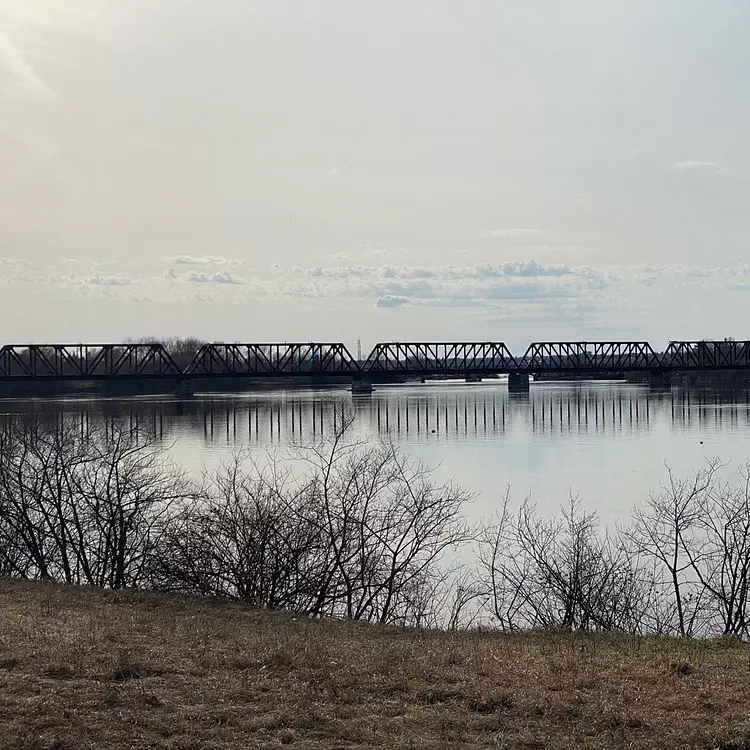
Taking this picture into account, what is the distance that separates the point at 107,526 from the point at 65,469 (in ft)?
6.68

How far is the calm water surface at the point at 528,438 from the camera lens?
3159 cm

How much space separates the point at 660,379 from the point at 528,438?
92.2 m

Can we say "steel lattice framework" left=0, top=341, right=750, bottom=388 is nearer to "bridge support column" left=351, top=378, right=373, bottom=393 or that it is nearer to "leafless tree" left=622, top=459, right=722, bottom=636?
"bridge support column" left=351, top=378, right=373, bottom=393

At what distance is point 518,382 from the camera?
12738 centimetres

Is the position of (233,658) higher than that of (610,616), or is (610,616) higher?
(233,658)

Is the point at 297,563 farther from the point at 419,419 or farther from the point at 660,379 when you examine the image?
the point at 660,379

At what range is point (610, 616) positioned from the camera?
15.7 m

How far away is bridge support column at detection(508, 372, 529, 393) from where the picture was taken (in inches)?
4931

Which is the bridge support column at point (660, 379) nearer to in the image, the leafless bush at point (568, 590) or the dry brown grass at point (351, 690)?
the leafless bush at point (568, 590)

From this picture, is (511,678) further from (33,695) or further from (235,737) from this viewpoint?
(33,695)

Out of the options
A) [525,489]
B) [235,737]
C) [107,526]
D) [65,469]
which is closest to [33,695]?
[235,737]

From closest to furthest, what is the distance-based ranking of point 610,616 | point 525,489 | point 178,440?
1. point 610,616
2. point 525,489
3. point 178,440

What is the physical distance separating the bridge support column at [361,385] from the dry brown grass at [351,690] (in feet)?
352

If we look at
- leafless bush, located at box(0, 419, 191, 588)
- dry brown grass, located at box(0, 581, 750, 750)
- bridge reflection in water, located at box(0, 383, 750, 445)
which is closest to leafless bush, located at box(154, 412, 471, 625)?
leafless bush, located at box(0, 419, 191, 588)
